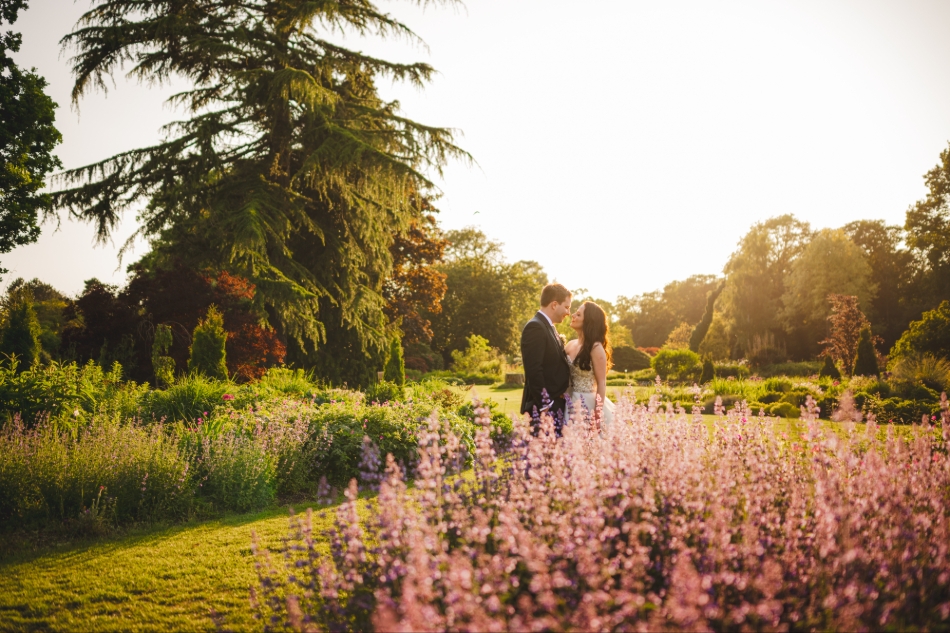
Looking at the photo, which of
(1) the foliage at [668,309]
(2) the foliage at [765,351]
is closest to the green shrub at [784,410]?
(2) the foliage at [765,351]

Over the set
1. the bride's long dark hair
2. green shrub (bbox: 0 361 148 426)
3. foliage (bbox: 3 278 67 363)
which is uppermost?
foliage (bbox: 3 278 67 363)

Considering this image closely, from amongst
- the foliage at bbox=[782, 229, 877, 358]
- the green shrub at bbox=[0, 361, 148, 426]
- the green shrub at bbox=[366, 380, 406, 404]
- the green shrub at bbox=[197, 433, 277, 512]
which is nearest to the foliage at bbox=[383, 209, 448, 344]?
the green shrub at bbox=[366, 380, 406, 404]

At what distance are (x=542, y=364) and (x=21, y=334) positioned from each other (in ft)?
39.9

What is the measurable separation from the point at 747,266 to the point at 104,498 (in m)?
46.0

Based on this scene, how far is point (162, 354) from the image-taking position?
41.0 ft

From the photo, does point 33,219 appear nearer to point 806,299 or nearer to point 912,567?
point 912,567

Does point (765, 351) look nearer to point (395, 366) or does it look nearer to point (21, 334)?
point (395, 366)

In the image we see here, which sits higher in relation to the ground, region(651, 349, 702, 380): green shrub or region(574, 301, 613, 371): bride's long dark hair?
region(574, 301, 613, 371): bride's long dark hair

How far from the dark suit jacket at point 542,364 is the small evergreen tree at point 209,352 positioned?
28.7 feet

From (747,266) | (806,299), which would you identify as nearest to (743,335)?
(806,299)

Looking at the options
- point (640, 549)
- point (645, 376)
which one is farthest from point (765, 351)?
point (640, 549)

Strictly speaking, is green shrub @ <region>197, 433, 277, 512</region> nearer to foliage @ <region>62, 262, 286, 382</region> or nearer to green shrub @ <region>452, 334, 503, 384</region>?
foliage @ <region>62, 262, 286, 382</region>

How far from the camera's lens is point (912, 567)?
2.21 m

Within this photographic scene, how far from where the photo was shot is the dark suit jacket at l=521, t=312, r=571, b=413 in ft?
16.9
